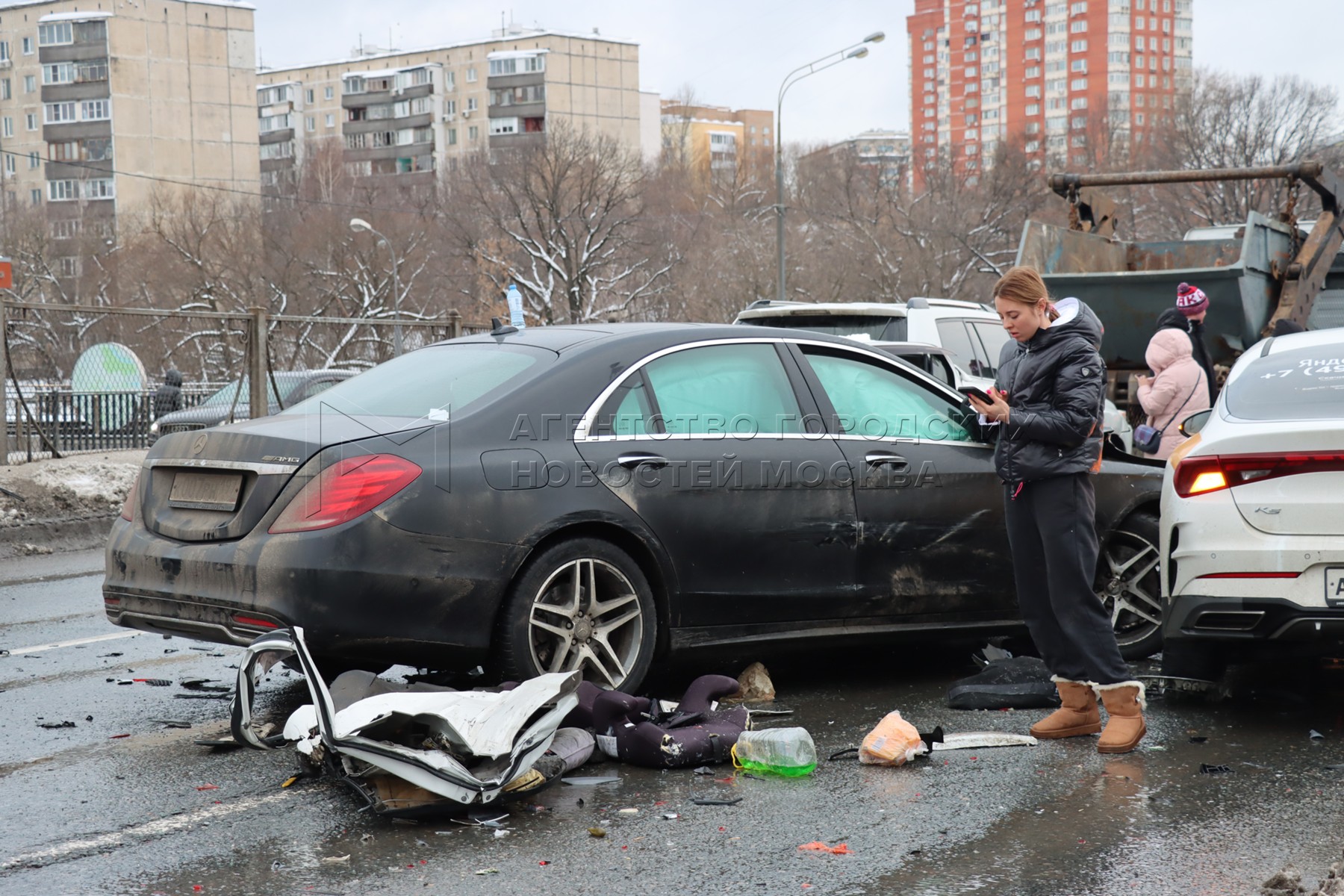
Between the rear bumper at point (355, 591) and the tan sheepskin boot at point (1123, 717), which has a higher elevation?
the rear bumper at point (355, 591)

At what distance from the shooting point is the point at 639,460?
18.3ft

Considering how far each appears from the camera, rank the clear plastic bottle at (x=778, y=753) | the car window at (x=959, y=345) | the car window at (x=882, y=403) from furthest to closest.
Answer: the car window at (x=959, y=345)
the car window at (x=882, y=403)
the clear plastic bottle at (x=778, y=753)

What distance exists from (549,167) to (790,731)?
50.7 metres

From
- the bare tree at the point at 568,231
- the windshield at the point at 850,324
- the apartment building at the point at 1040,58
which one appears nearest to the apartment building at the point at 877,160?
the bare tree at the point at 568,231

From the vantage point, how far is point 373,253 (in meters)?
56.1

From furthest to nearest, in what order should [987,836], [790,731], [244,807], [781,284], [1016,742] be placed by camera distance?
[781,284]
[1016,742]
[790,731]
[244,807]
[987,836]

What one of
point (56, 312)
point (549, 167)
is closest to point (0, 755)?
point (56, 312)

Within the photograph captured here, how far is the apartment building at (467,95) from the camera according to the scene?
4439 inches

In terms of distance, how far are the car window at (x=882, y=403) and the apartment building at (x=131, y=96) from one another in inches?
3742

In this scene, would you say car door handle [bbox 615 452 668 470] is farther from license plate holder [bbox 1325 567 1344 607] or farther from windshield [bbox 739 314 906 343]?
windshield [bbox 739 314 906 343]

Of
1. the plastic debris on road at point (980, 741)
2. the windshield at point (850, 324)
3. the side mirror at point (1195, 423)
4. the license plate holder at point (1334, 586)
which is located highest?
the windshield at point (850, 324)

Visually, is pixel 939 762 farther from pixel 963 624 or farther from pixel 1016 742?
pixel 963 624

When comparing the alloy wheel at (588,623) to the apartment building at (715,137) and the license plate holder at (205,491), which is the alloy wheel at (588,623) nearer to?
the license plate holder at (205,491)

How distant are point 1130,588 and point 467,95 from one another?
11582cm
